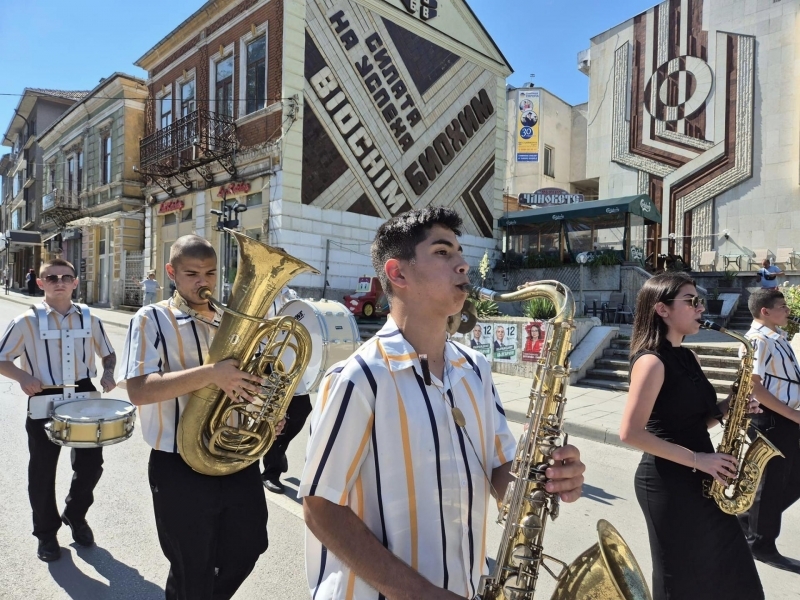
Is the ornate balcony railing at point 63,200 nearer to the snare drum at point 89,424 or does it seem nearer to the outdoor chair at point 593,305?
the outdoor chair at point 593,305

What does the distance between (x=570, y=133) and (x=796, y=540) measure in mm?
33301

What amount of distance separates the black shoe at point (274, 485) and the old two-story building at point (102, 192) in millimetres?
21830

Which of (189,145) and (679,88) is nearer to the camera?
(189,145)

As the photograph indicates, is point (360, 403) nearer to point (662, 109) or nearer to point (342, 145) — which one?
point (342, 145)

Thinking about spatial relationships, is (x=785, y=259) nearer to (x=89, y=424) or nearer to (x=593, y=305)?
(x=593, y=305)

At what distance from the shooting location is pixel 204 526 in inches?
96.0

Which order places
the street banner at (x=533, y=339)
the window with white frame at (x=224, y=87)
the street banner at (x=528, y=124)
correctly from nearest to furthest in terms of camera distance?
the street banner at (x=533, y=339), the window with white frame at (x=224, y=87), the street banner at (x=528, y=124)

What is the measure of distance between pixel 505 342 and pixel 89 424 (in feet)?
29.0

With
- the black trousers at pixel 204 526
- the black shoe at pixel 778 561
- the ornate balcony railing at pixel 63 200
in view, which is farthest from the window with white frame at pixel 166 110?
the black shoe at pixel 778 561

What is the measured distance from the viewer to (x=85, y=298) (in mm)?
28219

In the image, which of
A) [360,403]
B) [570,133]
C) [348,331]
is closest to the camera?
[360,403]

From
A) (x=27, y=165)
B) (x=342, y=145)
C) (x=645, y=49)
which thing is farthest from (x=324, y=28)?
(x=27, y=165)

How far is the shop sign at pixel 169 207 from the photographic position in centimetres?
2187

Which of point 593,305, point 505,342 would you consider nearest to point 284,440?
point 505,342
